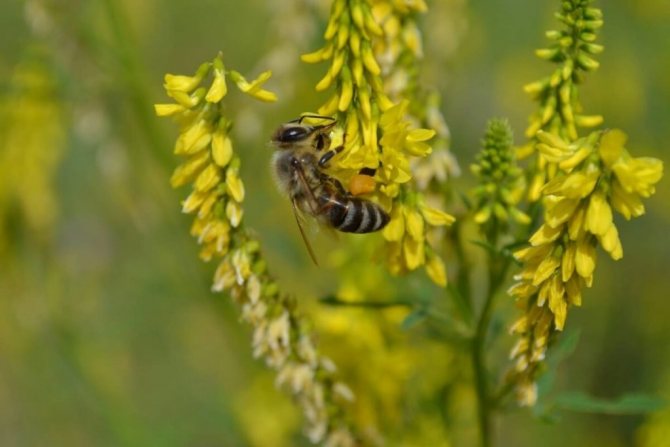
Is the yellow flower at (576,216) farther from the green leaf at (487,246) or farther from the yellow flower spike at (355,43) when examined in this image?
the yellow flower spike at (355,43)

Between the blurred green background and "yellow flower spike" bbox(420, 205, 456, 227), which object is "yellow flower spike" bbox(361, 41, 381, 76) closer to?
"yellow flower spike" bbox(420, 205, 456, 227)

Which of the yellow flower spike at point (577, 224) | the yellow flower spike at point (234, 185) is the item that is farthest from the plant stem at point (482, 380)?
the yellow flower spike at point (234, 185)

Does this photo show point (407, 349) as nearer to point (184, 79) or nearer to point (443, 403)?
point (443, 403)

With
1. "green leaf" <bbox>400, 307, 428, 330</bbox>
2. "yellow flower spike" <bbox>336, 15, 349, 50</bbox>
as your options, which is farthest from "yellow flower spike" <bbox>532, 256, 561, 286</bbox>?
"yellow flower spike" <bbox>336, 15, 349, 50</bbox>

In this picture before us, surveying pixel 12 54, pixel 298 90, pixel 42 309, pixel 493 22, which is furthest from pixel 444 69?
pixel 12 54

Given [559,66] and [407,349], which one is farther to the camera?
[407,349]

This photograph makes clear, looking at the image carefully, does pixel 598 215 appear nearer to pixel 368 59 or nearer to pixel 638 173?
pixel 638 173

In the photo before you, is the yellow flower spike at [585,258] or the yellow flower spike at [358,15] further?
the yellow flower spike at [358,15]

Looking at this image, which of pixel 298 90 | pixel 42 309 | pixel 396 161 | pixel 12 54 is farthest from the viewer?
pixel 12 54
